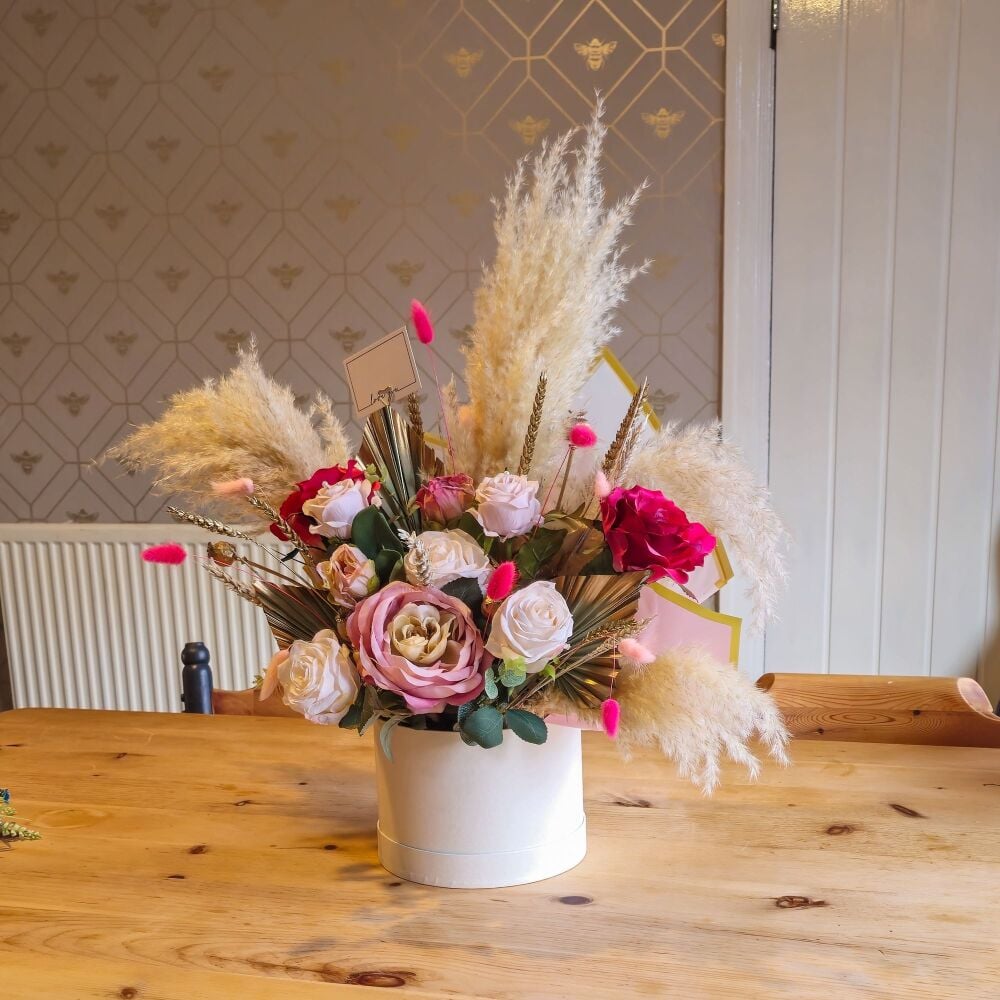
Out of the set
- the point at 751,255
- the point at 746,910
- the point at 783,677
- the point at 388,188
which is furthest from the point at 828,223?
the point at 746,910

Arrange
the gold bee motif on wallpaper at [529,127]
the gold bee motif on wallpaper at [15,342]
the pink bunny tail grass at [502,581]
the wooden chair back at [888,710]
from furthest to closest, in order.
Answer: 1. the gold bee motif on wallpaper at [15,342]
2. the gold bee motif on wallpaper at [529,127]
3. the wooden chair back at [888,710]
4. the pink bunny tail grass at [502,581]

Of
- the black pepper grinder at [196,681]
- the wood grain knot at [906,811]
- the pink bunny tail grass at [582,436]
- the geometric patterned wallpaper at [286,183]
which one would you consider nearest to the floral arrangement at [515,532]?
the pink bunny tail grass at [582,436]

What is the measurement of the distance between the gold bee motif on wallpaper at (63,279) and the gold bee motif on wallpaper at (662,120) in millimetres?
1615

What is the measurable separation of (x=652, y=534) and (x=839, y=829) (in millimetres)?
453

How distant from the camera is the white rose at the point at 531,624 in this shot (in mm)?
711

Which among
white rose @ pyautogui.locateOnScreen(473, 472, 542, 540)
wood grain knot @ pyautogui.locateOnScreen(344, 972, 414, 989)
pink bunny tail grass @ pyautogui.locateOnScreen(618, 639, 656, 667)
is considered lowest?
wood grain knot @ pyautogui.locateOnScreen(344, 972, 414, 989)

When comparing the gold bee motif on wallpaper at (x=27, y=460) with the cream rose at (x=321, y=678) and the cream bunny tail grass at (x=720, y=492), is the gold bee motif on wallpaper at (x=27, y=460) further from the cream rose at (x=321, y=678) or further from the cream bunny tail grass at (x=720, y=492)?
the cream bunny tail grass at (x=720, y=492)

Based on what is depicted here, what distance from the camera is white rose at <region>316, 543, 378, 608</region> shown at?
0.77 meters

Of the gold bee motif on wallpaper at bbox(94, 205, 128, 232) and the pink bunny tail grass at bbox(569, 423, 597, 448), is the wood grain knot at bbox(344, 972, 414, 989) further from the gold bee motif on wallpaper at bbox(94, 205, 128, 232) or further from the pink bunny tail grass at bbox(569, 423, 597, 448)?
the gold bee motif on wallpaper at bbox(94, 205, 128, 232)

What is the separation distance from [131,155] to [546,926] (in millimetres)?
2409

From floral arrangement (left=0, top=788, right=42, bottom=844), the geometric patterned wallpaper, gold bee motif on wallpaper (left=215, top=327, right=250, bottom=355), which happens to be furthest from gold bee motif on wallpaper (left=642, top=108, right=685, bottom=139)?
floral arrangement (left=0, top=788, right=42, bottom=844)

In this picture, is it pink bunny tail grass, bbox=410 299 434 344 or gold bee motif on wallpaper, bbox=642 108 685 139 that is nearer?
pink bunny tail grass, bbox=410 299 434 344

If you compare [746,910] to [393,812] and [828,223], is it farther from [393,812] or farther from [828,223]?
[828,223]

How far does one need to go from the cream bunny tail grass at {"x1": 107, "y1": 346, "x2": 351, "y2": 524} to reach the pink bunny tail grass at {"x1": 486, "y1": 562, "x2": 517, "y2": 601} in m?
0.26
